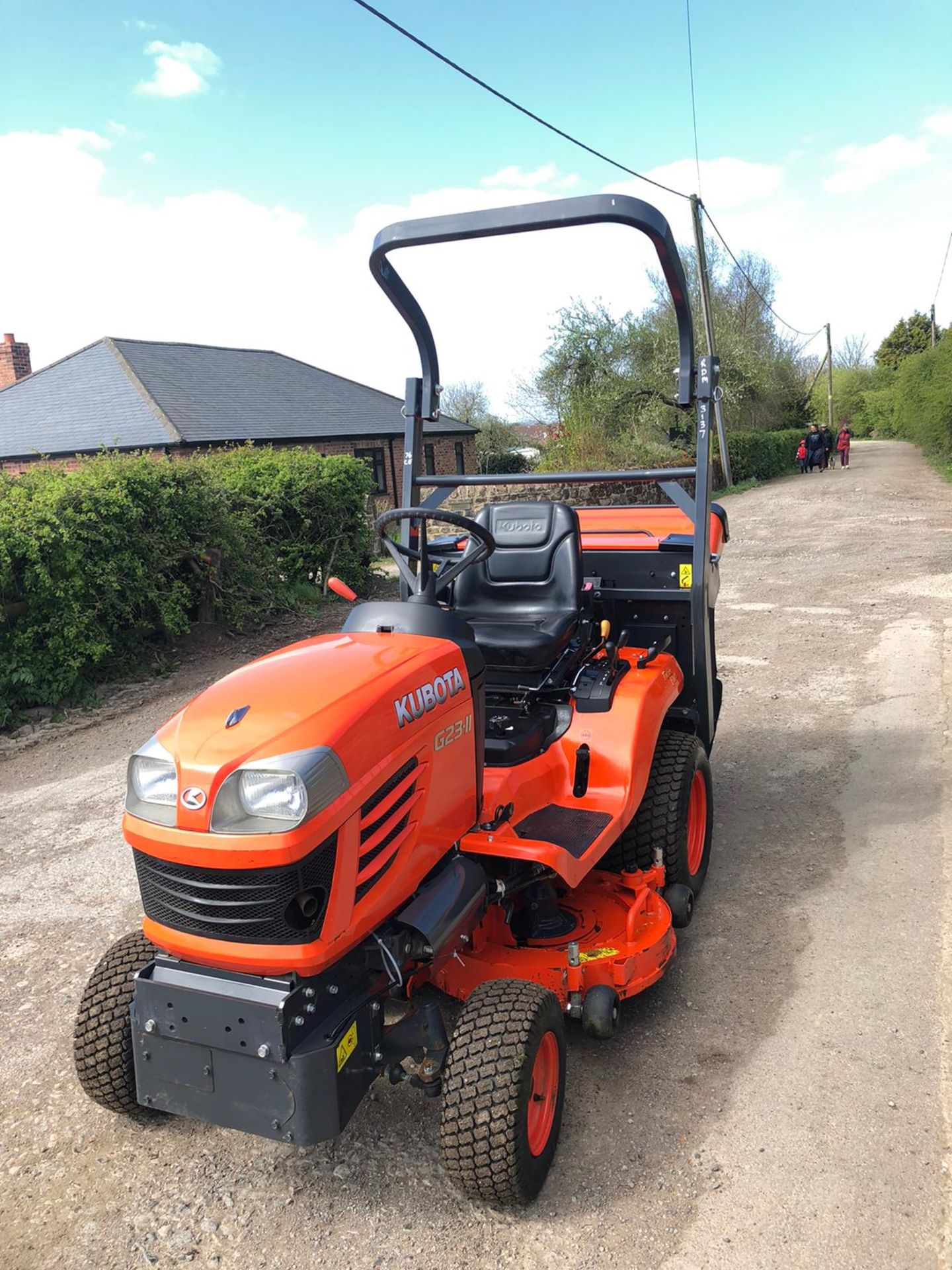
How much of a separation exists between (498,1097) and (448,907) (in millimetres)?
467

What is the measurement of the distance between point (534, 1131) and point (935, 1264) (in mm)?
950

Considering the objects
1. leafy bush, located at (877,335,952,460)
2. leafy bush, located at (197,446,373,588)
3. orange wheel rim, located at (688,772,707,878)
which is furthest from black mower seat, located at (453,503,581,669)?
leafy bush, located at (877,335,952,460)

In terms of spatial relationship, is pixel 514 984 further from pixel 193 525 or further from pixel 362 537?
pixel 362 537

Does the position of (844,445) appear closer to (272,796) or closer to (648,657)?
(648,657)

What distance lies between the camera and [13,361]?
25297mm

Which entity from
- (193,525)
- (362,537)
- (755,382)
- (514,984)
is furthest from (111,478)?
(755,382)

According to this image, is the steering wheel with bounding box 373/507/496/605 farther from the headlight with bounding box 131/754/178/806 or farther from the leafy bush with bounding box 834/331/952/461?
the leafy bush with bounding box 834/331/952/461

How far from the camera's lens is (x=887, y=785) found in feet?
16.5

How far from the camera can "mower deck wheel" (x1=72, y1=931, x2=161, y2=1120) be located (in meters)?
2.60

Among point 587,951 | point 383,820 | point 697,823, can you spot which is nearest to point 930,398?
point 697,823

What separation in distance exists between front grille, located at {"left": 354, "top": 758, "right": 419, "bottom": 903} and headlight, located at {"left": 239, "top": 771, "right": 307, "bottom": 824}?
197mm

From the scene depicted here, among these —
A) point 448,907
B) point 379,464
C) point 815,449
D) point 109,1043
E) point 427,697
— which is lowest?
point 109,1043

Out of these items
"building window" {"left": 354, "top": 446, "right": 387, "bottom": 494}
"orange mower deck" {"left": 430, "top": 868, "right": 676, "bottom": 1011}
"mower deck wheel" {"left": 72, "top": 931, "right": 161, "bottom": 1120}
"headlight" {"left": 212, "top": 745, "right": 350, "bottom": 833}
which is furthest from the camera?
"building window" {"left": 354, "top": 446, "right": 387, "bottom": 494}

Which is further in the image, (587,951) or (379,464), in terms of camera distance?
(379,464)
